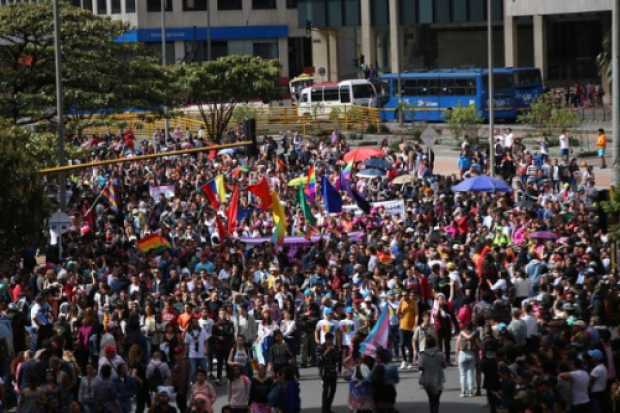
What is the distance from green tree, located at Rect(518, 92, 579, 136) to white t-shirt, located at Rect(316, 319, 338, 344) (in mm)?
30885

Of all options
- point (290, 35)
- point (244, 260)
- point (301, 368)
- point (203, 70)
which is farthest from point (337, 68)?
point (301, 368)

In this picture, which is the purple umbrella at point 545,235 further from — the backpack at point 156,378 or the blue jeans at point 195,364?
the backpack at point 156,378

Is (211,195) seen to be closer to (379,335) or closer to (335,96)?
(379,335)

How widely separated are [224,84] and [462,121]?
16.4 metres

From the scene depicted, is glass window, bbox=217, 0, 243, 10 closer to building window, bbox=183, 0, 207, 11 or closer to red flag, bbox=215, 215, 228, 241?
building window, bbox=183, 0, 207, 11

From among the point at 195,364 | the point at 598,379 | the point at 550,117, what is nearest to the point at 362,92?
the point at 550,117

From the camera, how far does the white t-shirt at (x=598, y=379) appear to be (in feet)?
61.3

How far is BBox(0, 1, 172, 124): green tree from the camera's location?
42469 millimetres

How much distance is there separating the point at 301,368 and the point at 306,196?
10.9m

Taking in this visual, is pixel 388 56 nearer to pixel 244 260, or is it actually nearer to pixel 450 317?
pixel 244 260

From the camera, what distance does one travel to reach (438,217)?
1377 inches

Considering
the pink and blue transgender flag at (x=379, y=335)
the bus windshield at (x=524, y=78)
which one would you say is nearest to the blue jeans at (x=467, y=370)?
the pink and blue transgender flag at (x=379, y=335)

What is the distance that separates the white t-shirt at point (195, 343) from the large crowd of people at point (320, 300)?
26 mm

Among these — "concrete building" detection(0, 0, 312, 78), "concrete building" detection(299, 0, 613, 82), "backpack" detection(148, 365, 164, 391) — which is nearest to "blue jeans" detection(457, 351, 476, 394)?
"backpack" detection(148, 365, 164, 391)
